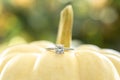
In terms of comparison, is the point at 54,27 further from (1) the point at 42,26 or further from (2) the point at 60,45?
(2) the point at 60,45

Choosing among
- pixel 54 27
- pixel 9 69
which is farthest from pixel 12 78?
pixel 54 27

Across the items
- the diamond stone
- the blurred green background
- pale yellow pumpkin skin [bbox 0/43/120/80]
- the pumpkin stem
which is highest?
the blurred green background

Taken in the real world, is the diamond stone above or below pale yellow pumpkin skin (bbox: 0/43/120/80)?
above

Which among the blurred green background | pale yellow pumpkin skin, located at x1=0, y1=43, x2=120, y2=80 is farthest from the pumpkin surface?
the blurred green background

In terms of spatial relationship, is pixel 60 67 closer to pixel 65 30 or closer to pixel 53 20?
pixel 65 30

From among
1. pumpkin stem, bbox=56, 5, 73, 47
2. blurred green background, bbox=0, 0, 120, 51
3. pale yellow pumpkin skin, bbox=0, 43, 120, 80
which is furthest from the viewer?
blurred green background, bbox=0, 0, 120, 51

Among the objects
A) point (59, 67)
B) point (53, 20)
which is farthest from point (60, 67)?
point (53, 20)

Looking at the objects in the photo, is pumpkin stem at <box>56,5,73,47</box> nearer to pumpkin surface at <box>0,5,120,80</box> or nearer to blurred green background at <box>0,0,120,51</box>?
pumpkin surface at <box>0,5,120,80</box>
